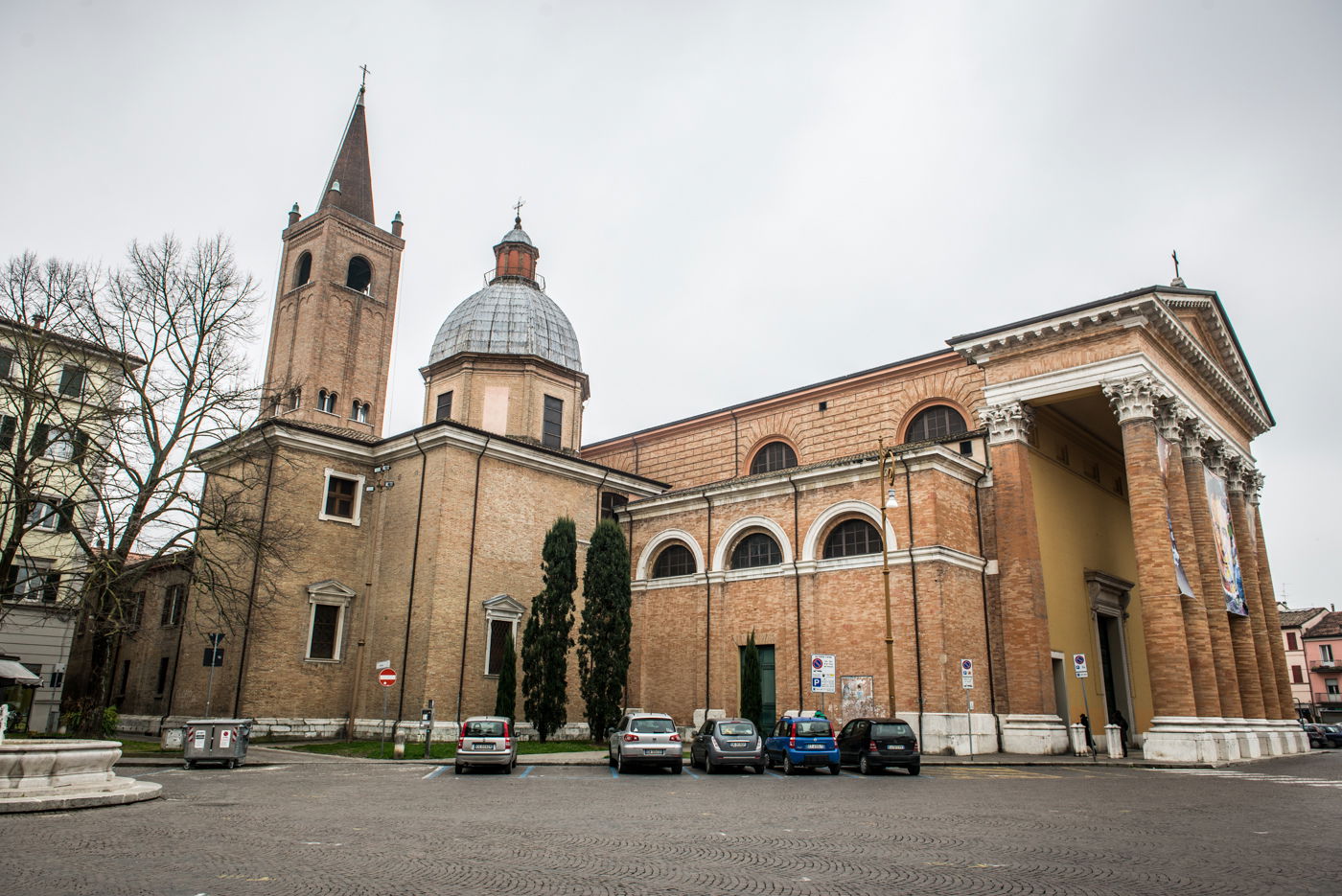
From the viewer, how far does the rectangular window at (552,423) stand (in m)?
34.3

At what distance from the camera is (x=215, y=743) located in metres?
18.0

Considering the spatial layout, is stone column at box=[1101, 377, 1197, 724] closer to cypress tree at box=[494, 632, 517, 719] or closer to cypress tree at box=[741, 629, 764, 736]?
cypress tree at box=[741, 629, 764, 736]

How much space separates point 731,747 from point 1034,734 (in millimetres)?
9905

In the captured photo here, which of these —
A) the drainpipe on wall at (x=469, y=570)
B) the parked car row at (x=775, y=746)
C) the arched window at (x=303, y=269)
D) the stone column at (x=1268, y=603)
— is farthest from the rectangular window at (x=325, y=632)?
the stone column at (x=1268, y=603)

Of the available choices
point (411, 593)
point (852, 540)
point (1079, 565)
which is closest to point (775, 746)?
point (852, 540)

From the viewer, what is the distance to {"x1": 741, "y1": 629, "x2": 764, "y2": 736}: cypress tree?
25.3m

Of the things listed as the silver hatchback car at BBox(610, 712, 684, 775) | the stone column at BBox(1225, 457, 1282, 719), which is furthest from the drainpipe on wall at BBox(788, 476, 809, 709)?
the stone column at BBox(1225, 457, 1282, 719)

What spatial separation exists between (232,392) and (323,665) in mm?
8710

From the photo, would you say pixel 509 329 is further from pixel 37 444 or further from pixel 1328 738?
pixel 1328 738

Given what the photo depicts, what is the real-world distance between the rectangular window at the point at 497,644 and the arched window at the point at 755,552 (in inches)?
301

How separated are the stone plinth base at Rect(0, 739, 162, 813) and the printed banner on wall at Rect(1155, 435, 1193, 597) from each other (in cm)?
2408

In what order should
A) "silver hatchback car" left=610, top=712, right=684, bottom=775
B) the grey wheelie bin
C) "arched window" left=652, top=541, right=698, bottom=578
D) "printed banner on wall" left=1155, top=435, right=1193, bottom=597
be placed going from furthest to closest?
1. "arched window" left=652, top=541, right=698, bottom=578
2. "printed banner on wall" left=1155, top=435, right=1193, bottom=597
3. "silver hatchback car" left=610, top=712, right=684, bottom=775
4. the grey wheelie bin

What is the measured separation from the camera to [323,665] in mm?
26375

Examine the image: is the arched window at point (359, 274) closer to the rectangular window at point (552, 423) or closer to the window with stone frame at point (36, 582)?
the rectangular window at point (552, 423)
